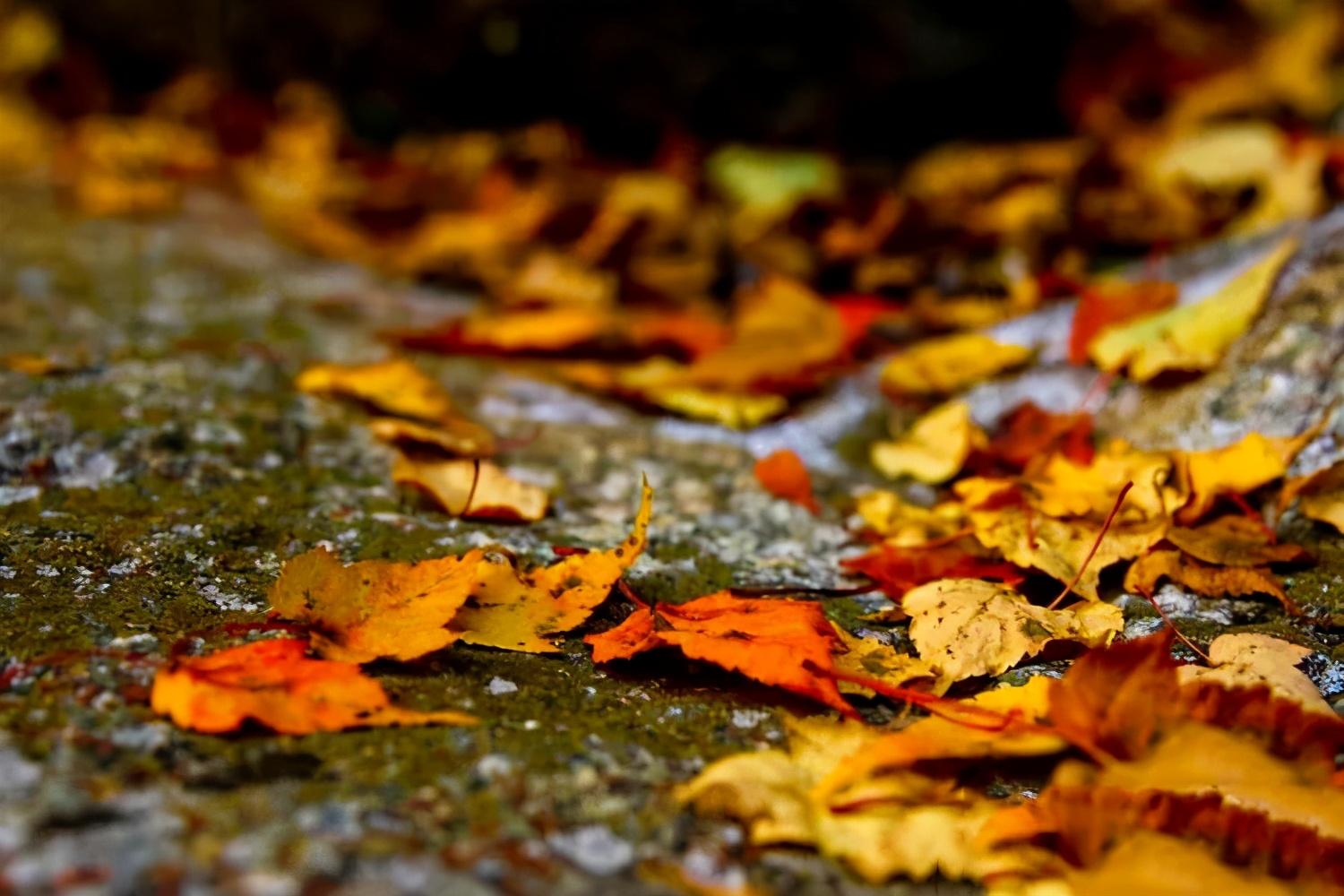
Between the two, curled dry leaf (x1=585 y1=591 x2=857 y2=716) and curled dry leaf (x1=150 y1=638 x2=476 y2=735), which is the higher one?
curled dry leaf (x1=585 y1=591 x2=857 y2=716)

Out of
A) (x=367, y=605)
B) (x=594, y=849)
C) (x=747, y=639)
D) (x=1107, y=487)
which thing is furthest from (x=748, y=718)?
(x=1107, y=487)

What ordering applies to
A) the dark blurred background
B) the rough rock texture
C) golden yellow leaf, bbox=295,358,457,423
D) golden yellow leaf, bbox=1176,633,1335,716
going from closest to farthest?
the rough rock texture → golden yellow leaf, bbox=1176,633,1335,716 → golden yellow leaf, bbox=295,358,457,423 → the dark blurred background

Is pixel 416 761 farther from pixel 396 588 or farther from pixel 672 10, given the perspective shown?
pixel 672 10

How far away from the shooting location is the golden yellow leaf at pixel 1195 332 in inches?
55.6

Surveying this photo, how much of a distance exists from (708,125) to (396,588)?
2269 mm

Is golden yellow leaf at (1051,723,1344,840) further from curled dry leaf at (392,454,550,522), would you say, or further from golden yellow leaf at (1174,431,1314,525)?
curled dry leaf at (392,454,550,522)

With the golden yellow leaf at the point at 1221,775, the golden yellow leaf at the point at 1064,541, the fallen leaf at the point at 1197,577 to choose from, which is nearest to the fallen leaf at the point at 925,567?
the golden yellow leaf at the point at 1064,541

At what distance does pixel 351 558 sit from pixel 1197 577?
0.91m

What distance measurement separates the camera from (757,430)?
160 centimetres

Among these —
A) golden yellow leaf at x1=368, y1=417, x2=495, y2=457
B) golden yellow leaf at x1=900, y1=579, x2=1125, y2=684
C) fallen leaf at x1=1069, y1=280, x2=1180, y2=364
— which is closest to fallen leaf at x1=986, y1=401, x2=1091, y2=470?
fallen leaf at x1=1069, y1=280, x2=1180, y2=364

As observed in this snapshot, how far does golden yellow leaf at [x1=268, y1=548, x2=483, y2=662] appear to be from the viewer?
87 cm

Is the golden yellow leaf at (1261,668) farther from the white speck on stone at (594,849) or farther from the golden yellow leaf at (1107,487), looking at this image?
the white speck on stone at (594,849)

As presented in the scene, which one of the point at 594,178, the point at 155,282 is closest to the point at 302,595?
the point at 155,282

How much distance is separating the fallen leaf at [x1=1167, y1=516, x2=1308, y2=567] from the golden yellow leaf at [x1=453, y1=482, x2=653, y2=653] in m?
0.60
